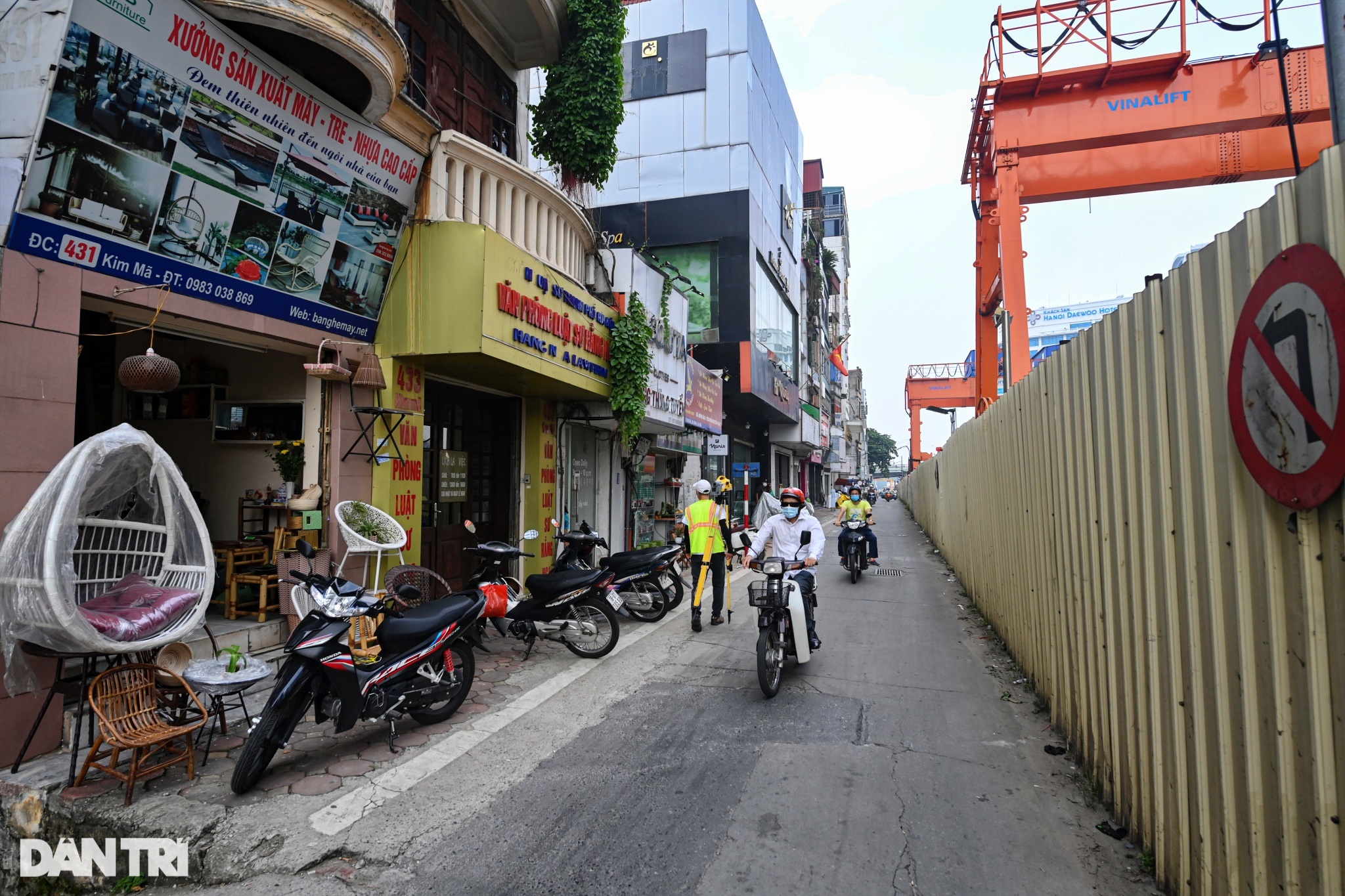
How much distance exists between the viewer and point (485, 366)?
26.9ft

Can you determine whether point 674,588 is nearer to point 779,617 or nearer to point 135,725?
point 779,617

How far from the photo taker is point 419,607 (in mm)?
5051

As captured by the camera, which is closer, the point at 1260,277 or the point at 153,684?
the point at 1260,277

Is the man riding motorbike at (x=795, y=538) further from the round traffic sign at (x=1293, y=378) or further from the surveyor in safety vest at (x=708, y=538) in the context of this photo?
the round traffic sign at (x=1293, y=378)

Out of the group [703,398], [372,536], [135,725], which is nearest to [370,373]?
[372,536]

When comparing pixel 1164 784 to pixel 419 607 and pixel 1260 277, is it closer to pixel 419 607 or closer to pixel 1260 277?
pixel 1260 277

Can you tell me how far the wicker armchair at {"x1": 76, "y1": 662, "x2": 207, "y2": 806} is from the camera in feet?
12.3

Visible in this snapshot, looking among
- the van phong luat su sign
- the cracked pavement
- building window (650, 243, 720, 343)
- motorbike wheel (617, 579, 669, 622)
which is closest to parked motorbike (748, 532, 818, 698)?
the cracked pavement

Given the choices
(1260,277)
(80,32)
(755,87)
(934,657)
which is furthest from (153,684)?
(755,87)

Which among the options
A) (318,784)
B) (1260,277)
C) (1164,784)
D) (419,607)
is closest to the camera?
(1260,277)

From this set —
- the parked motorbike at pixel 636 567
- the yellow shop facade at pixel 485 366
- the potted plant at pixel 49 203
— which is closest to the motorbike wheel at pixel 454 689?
the yellow shop facade at pixel 485 366

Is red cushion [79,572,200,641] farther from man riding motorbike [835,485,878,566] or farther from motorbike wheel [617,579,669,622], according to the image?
man riding motorbike [835,485,878,566]

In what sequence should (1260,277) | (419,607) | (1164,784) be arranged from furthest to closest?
(419,607) < (1164,784) < (1260,277)

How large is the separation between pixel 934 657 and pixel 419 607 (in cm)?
497
